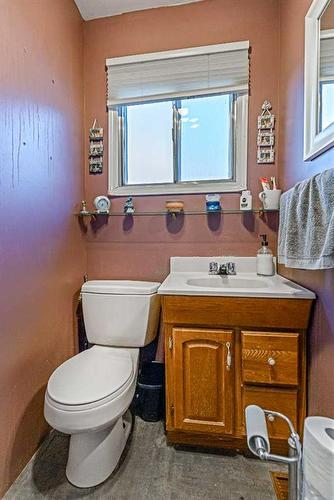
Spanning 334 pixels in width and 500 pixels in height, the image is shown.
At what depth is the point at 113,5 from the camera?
178 cm

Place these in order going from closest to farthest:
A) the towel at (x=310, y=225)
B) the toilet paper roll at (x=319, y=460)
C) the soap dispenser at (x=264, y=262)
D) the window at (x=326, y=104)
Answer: the toilet paper roll at (x=319, y=460)
the towel at (x=310, y=225)
the window at (x=326, y=104)
the soap dispenser at (x=264, y=262)

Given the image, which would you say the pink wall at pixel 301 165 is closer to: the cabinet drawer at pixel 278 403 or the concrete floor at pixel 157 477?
the cabinet drawer at pixel 278 403

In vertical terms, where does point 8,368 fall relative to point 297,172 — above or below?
below

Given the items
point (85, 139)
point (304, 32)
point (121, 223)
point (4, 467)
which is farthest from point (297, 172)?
point (4, 467)

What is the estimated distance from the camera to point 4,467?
115cm

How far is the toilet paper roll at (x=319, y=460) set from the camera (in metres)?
0.67

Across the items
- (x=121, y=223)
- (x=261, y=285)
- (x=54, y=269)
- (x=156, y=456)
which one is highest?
(x=121, y=223)

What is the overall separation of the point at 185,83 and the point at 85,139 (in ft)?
2.51

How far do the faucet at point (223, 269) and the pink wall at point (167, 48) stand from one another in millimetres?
91

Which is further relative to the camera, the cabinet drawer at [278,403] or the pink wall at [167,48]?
the pink wall at [167,48]

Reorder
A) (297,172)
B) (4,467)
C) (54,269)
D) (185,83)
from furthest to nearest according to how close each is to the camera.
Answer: (185,83) → (54,269) → (297,172) → (4,467)

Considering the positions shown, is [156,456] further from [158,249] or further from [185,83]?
[185,83]

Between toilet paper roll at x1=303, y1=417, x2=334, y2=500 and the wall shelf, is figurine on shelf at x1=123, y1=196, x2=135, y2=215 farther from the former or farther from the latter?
toilet paper roll at x1=303, y1=417, x2=334, y2=500

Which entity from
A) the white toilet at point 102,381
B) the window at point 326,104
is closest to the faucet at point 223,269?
the white toilet at point 102,381
